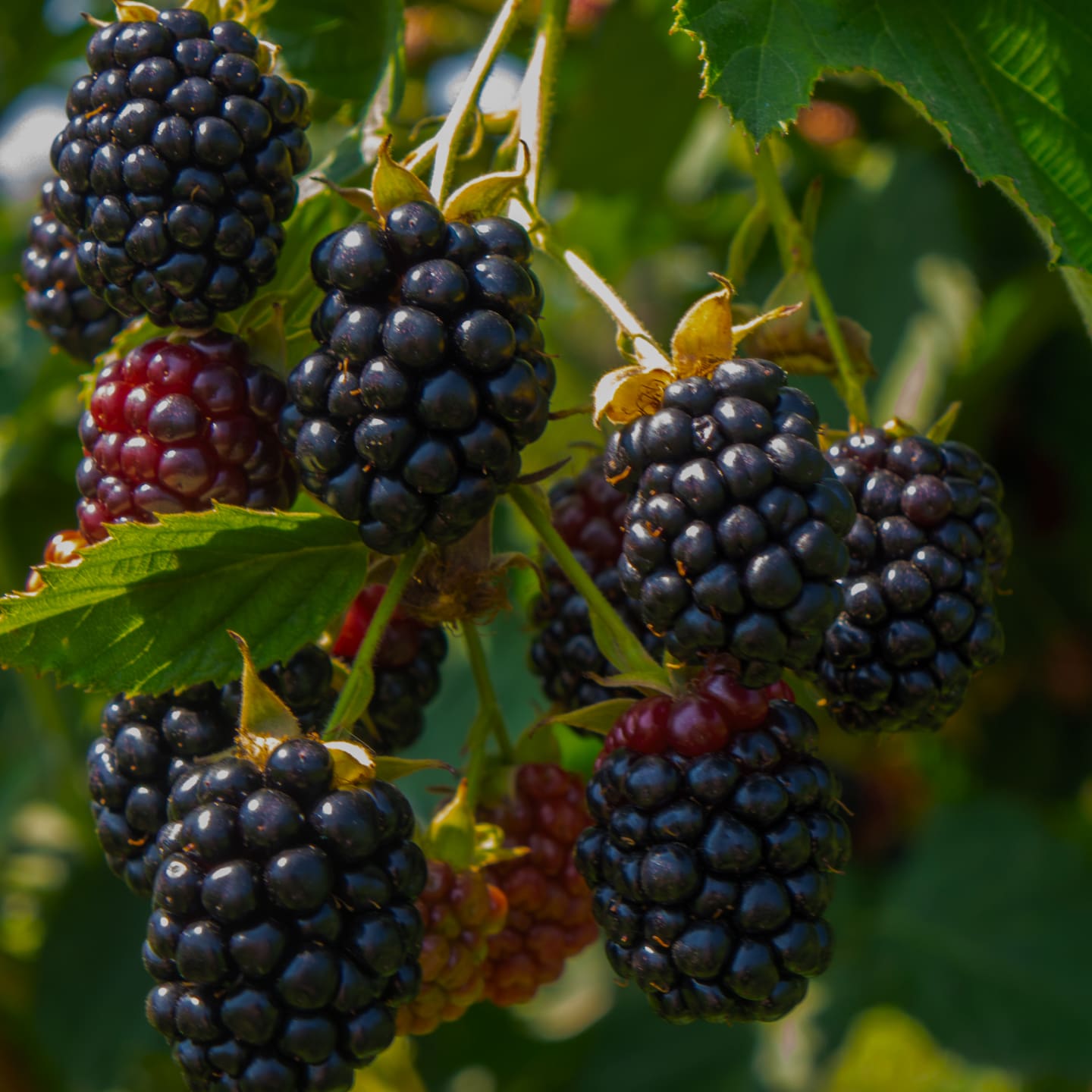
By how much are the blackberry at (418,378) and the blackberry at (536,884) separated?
1.63 ft

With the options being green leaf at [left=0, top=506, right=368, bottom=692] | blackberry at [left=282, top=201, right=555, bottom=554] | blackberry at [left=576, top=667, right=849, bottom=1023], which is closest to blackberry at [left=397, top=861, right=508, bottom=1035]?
blackberry at [left=576, top=667, right=849, bottom=1023]

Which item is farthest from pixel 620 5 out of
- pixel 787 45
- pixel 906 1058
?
pixel 906 1058

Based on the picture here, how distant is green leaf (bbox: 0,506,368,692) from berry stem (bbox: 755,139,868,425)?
2.10ft

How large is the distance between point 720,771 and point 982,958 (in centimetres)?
248

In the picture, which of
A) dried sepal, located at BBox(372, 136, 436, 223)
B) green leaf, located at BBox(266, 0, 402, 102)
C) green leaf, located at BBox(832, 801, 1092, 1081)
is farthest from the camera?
green leaf, located at BBox(832, 801, 1092, 1081)

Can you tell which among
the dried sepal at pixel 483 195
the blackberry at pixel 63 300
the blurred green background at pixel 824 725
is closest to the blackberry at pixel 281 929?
the dried sepal at pixel 483 195

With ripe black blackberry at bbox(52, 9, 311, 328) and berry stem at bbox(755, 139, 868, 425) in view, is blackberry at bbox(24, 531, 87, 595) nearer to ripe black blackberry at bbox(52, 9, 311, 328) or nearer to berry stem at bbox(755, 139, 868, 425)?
ripe black blackberry at bbox(52, 9, 311, 328)

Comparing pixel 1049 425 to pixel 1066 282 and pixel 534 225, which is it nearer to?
pixel 1066 282

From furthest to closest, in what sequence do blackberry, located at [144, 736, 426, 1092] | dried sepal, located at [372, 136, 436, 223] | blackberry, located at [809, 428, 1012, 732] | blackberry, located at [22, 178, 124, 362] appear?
blackberry, located at [22, 178, 124, 362]
blackberry, located at [809, 428, 1012, 732]
dried sepal, located at [372, 136, 436, 223]
blackberry, located at [144, 736, 426, 1092]

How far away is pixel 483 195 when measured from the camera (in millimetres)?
1315

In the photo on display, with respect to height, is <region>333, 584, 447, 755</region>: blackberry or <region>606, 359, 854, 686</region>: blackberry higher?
<region>606, 359, 854, 686</region>: blackberry

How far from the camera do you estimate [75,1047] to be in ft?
8.64

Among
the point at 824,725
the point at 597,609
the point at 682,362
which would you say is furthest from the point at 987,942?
the point at 682,362

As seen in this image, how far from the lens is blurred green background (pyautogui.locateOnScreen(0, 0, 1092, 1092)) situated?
8.75 ft
